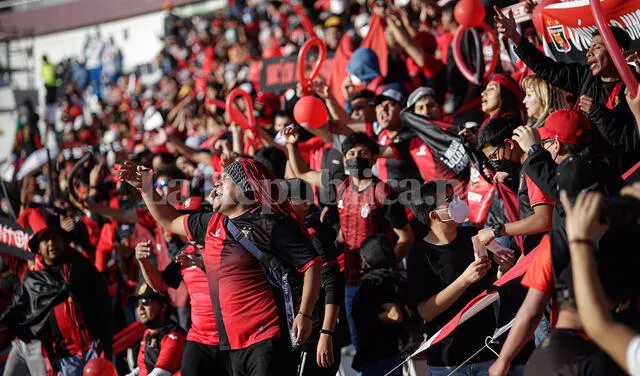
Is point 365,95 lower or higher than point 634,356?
higher

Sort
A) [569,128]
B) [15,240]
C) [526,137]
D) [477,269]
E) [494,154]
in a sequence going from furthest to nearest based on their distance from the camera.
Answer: [15,240]
[494,154]
[526,137]
[477,269]
[569,128]

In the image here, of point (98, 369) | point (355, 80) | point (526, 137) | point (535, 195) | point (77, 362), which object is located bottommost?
point (77, 362)

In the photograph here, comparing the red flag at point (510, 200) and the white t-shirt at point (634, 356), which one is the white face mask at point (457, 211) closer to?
the red flag at point (510, 200)

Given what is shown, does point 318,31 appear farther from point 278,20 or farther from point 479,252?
point 479,252

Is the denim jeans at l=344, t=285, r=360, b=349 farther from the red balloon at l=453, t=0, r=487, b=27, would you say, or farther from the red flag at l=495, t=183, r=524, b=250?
the red balloon at l=453, t=0, r=487, b=27

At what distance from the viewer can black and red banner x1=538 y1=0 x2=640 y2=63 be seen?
15.5 feet

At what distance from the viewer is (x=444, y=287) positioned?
4.33 m

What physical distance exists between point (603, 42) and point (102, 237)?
4983 mm

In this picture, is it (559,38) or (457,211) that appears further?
(559,38)

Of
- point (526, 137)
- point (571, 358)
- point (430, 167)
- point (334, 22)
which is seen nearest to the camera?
point (571, 358)

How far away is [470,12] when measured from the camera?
21.9ft

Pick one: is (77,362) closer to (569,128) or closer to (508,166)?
(508,166)

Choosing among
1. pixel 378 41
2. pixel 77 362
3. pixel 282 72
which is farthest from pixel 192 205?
pixel 282 72

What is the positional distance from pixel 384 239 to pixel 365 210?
1.47 ft
